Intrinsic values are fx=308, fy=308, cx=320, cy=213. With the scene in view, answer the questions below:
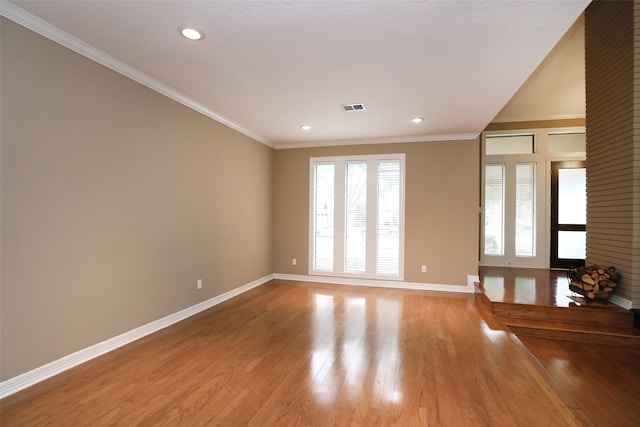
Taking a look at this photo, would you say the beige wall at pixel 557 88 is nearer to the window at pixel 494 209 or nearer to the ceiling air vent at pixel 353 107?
the window at pixel 494 209

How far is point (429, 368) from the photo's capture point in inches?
105

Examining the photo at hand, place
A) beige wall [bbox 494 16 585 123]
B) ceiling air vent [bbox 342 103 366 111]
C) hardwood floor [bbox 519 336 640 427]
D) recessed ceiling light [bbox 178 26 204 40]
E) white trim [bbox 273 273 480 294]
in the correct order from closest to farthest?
1. hardwood floor [bbox 519 336 640 427]
2. recessed ceiling light [bbox 178 26 204 40]
3. ceiling air vent [bbox 342 103 366 111]
4. beige wall [bbox 494 16 585 123]
5. white trim [bbox 273 273 480 294]

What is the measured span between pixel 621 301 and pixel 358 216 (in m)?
3.69

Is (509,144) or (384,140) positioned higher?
(509,144)

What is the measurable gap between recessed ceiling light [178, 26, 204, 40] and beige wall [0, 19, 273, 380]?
1007 mm

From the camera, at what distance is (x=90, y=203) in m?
2.72

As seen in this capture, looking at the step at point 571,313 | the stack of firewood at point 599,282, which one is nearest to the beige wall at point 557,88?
the stack of firewood at point 599,282

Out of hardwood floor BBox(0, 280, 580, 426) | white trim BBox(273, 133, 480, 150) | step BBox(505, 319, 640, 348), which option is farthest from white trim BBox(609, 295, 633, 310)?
white trim BBox(273, 133, 480, 150)

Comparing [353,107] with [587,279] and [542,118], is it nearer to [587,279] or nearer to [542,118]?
[587,279]

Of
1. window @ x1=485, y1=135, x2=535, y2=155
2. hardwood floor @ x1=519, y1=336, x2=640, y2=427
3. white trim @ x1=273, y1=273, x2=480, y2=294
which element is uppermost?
window @ x1=485, y1=135, x2=535, y2=155

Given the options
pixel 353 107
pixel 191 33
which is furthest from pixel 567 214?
pixel 191 33

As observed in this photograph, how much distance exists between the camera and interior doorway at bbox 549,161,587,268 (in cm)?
641

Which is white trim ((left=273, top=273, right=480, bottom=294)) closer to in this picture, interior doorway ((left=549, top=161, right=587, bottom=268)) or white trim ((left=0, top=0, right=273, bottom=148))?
interior doorway ((left=549, top=161, right=587, bottom=268))

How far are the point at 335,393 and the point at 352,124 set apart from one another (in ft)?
12.3
